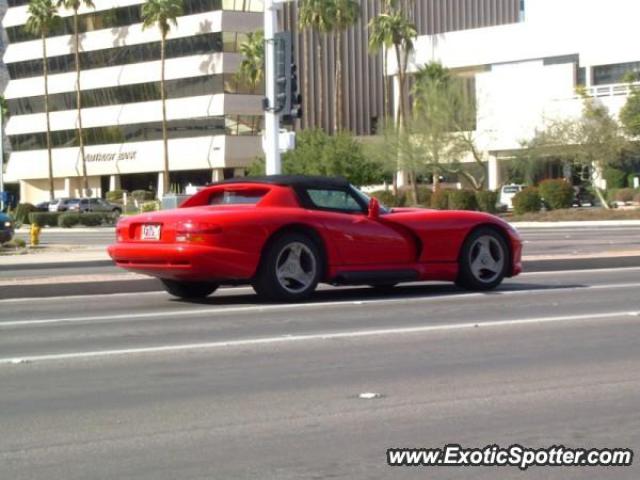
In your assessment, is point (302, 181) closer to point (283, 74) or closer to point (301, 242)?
point (301, 242)

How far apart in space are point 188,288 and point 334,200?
2.22 meters

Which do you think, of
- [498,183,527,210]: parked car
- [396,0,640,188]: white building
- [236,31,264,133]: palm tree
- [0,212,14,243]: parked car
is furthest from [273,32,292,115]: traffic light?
[236,31,264,133]: palm tree

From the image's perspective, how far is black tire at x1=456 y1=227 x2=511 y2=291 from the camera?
15.3m

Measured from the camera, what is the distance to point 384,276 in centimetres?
1464

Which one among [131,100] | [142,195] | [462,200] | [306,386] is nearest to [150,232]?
[306,386]

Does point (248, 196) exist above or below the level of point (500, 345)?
above

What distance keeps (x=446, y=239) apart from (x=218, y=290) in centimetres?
353

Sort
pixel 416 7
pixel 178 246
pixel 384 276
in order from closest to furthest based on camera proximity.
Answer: pixel 178 246
pixel 384 276
pixel 416 7

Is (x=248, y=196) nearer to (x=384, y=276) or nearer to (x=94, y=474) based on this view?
(x=384, y=276)

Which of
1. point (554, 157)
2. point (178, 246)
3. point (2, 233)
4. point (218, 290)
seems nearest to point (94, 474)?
point (178, 246)

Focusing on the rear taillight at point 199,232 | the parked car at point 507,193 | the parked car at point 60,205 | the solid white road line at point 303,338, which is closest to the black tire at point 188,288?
the rear taillight at point 199,232

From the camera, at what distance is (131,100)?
284 ft

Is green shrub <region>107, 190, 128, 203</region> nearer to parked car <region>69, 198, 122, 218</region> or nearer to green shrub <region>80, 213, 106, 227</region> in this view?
parked car <region>69, 198, 122, 218</region>

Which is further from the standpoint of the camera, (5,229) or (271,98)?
(5,229)
